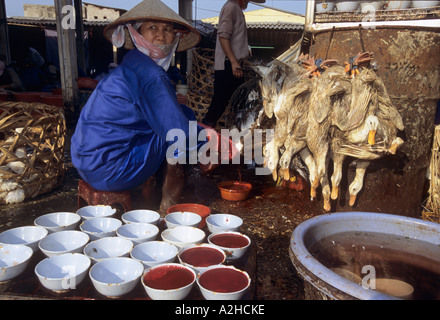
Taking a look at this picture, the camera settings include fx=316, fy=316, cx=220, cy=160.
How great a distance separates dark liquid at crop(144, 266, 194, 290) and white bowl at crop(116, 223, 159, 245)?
46cm

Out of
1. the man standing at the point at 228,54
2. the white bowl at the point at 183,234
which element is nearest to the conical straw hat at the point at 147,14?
the man standing at the point at 228,54

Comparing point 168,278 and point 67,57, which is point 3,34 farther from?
point 168,278

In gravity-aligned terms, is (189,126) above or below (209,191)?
→ above

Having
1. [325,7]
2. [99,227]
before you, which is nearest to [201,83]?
[325,7]

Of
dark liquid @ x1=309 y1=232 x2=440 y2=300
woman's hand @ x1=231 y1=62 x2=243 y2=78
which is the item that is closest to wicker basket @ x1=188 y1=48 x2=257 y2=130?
woman's hand @ x1=231 y1=62 x2=243 y2=78

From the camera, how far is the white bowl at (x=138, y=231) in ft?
7.29

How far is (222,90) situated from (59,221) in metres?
3.15

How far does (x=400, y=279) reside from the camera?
1.82 m

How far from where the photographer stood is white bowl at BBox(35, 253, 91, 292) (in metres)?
1.63

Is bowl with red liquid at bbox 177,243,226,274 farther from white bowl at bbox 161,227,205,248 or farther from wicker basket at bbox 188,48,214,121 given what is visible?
wicker basket at bbox 188,48,214,121

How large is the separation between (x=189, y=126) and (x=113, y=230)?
1.09 meters

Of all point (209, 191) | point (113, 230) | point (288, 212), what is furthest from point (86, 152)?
point (288, 212)

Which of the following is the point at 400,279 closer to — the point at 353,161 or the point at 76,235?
the point at 353,161

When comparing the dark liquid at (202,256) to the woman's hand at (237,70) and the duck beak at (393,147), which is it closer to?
the duck beak at (393,147)
